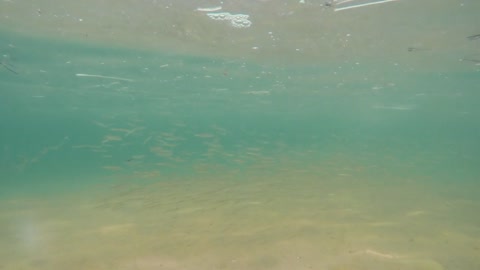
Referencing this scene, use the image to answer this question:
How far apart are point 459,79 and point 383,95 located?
11.4m

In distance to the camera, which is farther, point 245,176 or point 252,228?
point 245,176

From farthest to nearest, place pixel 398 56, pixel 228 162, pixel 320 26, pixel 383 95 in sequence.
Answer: pixel 383 95 < pixel 398 56 < pixel 228 162 < pixel 320 26

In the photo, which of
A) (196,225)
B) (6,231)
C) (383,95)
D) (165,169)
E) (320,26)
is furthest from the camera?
(383,95)

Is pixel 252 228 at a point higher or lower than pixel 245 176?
higher

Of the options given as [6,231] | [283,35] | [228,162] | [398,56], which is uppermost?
[283,35]

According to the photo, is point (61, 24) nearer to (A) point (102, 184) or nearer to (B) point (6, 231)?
(A) point (102, 184)

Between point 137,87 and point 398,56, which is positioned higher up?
point 398,56

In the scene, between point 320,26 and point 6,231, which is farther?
point 320,26

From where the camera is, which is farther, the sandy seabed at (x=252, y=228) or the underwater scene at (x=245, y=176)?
the underwater scene at (x=245, y=176)

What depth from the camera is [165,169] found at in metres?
15.5

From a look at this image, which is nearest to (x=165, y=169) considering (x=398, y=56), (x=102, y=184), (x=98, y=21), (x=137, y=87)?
(x=102, y=184)

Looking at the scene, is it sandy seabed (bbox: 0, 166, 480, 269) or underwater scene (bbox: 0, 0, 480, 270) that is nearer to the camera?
sandy seabed (bbox: 0, 166, 480, 269)

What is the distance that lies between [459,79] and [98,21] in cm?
2880

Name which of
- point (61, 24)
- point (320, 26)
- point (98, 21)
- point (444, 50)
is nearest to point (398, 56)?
point (444, 50)
